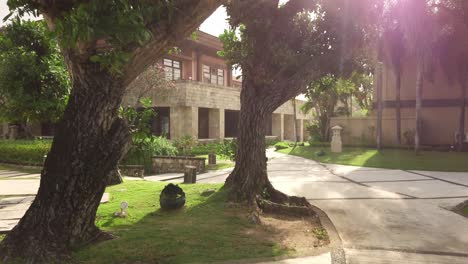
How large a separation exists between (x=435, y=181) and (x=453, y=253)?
370 inches

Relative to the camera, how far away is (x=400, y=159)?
22109 mm

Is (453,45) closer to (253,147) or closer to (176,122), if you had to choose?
(176,122)

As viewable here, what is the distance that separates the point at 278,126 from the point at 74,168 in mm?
38861

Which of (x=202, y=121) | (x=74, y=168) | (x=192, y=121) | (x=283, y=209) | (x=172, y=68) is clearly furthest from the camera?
(x=202, y=121)

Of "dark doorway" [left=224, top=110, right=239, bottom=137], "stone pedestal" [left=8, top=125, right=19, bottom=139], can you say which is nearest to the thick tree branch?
"stone pedestal" [left=8, top=125, right=19, bottom=139]

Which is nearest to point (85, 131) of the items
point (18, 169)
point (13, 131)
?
point (18, 169)

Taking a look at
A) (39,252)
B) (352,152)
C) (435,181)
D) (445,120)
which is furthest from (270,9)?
(445,120)

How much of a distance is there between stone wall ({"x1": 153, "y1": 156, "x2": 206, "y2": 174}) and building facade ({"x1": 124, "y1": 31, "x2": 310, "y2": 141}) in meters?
7.31

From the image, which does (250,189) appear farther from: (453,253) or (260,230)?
(453,253)

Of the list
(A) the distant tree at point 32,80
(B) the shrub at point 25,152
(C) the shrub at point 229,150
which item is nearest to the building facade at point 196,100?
(C) the shrub at point 229,150

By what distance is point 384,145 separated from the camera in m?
29.0

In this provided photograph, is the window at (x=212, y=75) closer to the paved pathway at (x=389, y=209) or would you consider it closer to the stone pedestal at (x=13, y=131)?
the stone pedestal at (x=13, y=131)

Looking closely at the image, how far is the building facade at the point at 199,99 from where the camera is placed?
29.0 m

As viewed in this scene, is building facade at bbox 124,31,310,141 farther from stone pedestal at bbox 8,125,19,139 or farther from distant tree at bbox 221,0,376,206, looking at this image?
distant tree at bbox 221,0,376,206
